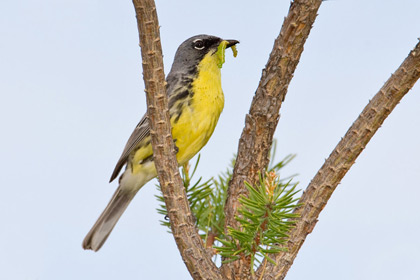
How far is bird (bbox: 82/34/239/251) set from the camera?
12.8 feet

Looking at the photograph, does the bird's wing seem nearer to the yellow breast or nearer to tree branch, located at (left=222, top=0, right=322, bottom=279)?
the yellow breast

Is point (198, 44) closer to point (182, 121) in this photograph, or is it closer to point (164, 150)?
point (182, 121)

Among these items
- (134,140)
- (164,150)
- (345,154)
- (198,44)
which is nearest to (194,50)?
(198,44)

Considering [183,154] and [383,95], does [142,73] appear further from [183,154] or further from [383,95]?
[183,154]

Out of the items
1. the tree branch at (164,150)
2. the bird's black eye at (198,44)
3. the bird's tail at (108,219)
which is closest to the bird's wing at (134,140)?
the bird's tail at (108,219)

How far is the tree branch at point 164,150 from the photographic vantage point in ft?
7.75

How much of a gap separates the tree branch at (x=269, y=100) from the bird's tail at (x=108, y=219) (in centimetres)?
156

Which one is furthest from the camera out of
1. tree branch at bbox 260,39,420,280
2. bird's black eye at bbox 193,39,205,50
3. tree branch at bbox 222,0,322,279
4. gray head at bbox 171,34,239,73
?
bird's black eye at bbox 193,39,205,50

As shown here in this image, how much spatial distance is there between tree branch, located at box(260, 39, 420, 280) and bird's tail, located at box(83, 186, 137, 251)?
1959mm

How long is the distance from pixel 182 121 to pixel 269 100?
110 cm

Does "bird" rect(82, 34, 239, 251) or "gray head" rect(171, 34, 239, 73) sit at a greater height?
"gray head" rect(171, 34, 239, 73)

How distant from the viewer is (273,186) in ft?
7.29

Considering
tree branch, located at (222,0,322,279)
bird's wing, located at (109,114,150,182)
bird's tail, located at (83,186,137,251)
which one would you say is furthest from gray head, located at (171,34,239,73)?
tree branch, located at (222,0,322,279)

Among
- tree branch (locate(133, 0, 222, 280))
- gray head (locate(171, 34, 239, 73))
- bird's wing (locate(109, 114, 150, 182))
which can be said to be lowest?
tree branch (locate(133, 0, 222, 280))
